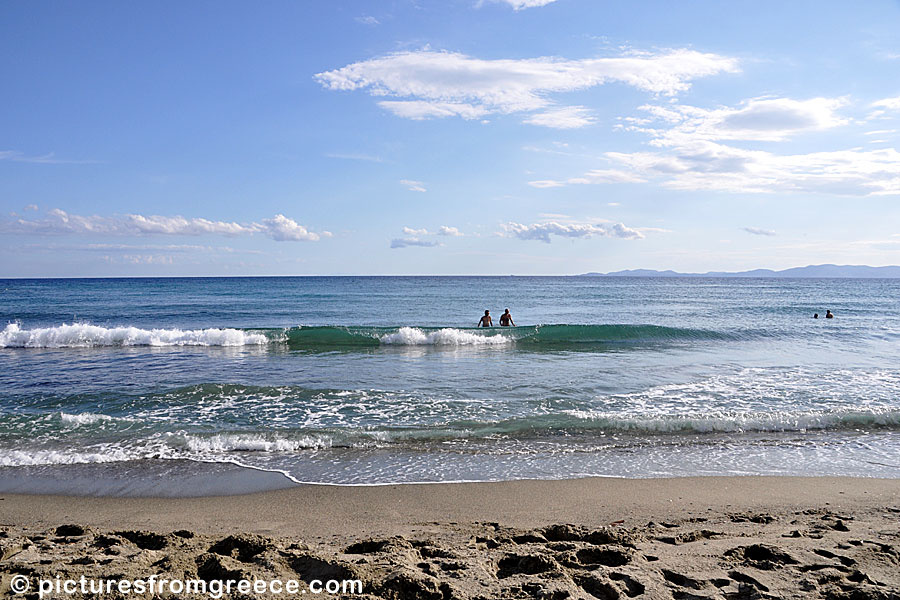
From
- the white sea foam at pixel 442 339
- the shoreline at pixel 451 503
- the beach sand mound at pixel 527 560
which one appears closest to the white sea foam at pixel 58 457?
the shoreline at pixel 451 503

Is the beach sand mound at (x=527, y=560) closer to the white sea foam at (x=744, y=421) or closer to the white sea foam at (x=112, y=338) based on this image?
the white sea foam at (x=744, y=421)

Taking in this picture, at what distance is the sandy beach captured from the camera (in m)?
3.52

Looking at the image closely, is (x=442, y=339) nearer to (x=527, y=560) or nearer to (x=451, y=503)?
(x=451, y=503)

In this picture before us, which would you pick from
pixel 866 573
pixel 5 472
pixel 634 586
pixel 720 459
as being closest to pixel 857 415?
pixel 720 459

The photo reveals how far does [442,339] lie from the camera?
70.6 feet

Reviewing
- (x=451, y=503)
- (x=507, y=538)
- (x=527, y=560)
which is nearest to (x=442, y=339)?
(x=451, y=503)

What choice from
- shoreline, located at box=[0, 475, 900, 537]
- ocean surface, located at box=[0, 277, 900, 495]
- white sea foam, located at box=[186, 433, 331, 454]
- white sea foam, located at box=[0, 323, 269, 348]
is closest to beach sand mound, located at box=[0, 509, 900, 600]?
shoreline, located at box=[0, 475, 900, 537]

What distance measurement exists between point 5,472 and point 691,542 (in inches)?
299

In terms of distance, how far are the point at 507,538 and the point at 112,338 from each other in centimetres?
2099

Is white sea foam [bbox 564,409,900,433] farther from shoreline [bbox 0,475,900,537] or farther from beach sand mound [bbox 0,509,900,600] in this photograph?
beach sand mound [bbox 0,509,900,600]

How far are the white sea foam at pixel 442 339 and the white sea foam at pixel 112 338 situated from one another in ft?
16.8

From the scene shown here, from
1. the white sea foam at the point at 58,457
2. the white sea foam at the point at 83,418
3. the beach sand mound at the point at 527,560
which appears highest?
the beach sand mound at the point at 527,560

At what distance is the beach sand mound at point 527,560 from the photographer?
341cm

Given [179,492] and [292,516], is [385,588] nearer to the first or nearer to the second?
[292,516]
